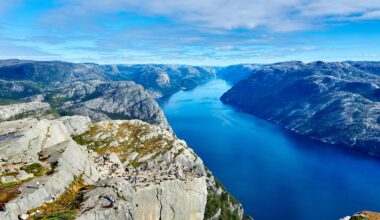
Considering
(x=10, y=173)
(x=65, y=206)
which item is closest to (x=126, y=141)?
(x=10, y=173)

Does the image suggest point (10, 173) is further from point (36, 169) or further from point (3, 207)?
point (3, 207)

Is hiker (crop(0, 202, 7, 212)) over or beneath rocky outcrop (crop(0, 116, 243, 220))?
over

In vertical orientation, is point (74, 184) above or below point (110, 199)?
below

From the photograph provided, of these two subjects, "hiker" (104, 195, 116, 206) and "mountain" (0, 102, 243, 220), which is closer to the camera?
"mountain" (0, 102, 243, 220)

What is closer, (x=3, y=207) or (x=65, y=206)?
(x=3, y=207)

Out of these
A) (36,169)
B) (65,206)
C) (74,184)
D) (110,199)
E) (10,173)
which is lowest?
(74,184)

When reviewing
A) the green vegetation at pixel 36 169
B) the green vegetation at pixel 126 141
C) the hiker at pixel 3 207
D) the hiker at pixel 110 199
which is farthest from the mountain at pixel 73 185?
the green vegetation at pixel 126 141

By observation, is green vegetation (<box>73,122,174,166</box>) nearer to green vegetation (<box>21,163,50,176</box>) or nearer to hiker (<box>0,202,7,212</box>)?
green vegetation (<box>21,163,50,176</box>)

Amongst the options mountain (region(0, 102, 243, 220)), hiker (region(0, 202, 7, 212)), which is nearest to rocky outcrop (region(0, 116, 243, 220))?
mountain (region(0, 102, 243, 220))
